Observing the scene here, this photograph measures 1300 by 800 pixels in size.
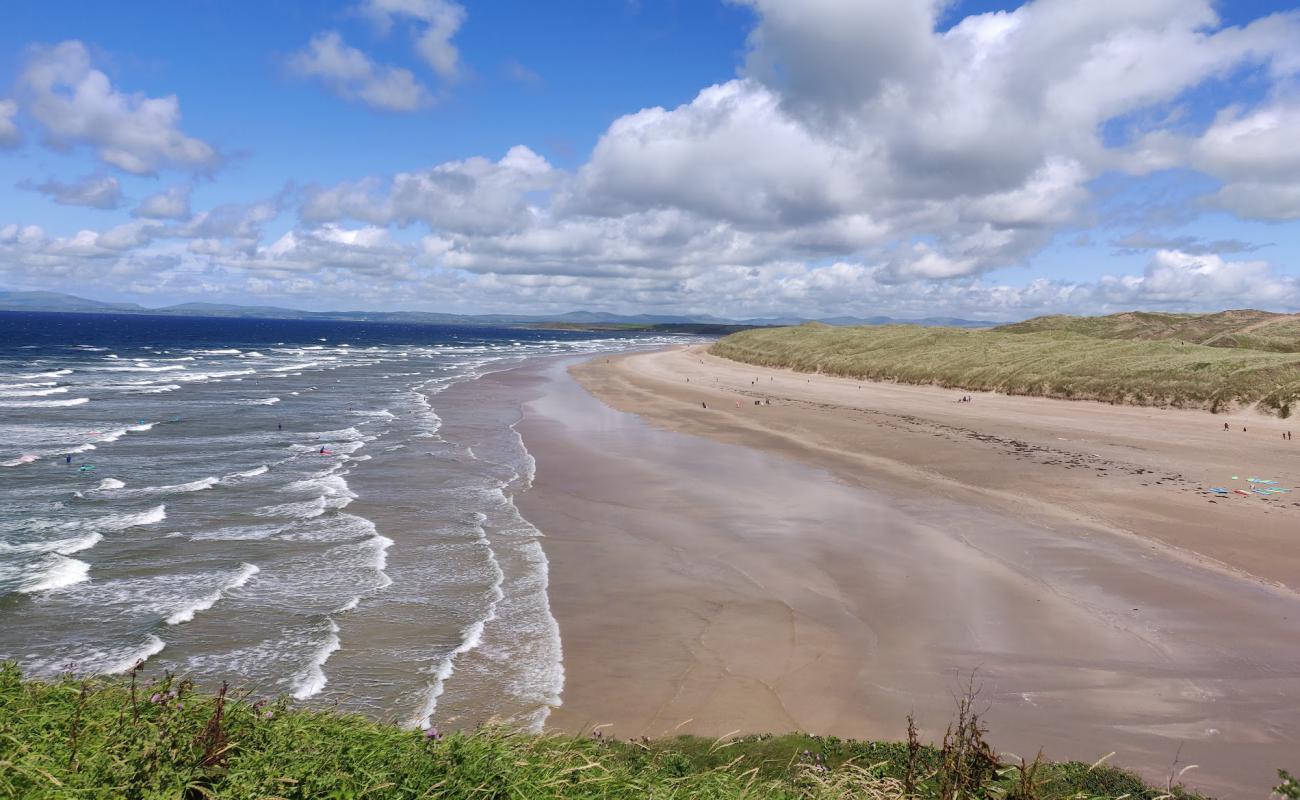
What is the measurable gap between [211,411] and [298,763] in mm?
37751

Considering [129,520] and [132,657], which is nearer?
[132,657]

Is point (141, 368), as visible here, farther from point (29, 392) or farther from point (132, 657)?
point (132, 657)

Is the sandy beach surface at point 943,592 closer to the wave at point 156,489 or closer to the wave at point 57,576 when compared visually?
the wave at point 57,576

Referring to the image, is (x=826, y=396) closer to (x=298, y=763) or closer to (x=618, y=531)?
(x=618, y=531)

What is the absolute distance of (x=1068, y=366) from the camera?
153 feet

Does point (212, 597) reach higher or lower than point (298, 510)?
Answer: lower

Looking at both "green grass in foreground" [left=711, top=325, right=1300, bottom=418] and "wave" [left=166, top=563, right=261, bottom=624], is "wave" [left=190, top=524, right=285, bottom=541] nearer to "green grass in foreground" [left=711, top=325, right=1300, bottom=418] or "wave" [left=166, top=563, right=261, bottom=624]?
"wave" [left=166, top=563, right=261, bottom=624]

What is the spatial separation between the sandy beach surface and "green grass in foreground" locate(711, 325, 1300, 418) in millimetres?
7958

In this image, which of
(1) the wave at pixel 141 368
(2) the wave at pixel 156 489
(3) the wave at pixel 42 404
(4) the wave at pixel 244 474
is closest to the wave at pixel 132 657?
(2) the wave at pixel 156 489

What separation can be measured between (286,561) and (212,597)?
2071mm

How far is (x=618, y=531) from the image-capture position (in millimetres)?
17516

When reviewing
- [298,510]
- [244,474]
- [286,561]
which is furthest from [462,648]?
[244,474]

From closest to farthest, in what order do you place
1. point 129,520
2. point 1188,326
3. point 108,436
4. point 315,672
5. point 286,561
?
Result: point 315,672 → point 286,561 → point 129,520 → point 108,436 → point 1188,326

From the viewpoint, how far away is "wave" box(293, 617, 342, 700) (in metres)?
9.49
